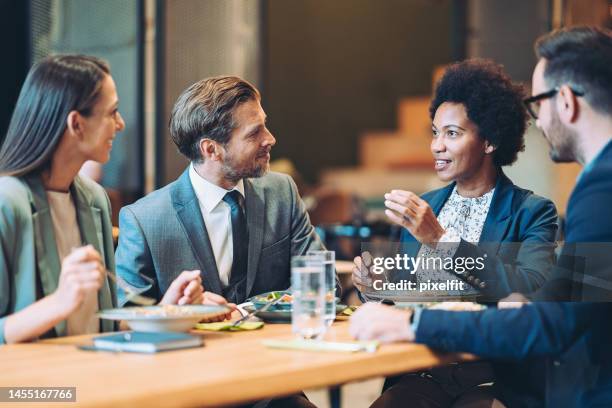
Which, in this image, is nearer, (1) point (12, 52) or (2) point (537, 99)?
(2) point (537, 99)

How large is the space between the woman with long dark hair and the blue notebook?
9 cm

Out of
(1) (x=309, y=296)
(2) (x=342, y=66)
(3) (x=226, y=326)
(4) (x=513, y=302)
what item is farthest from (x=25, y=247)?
(2) (x=342, y=66)

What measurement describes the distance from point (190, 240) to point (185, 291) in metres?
0.40

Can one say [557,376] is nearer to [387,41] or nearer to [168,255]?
[168,255]

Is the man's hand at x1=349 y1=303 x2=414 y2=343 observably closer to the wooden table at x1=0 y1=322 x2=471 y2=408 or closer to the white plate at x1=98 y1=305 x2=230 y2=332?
the wooden table at x1=0 y1=322 x2=471 y2=408

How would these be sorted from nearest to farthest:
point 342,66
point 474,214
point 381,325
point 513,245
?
1. point 381,325
2. point 513,245
3. point 474,214
4. point 342,66

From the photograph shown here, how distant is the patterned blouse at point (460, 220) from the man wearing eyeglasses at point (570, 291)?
2.08 ft

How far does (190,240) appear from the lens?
2332 millimetres

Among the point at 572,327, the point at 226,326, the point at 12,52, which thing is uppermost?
the point at 12,52

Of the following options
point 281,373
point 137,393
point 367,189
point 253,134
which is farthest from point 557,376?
point 367,189

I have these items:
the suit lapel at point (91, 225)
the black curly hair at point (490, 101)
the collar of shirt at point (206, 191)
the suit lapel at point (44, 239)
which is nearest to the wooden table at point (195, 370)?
the suit lapel at point (44, 239)

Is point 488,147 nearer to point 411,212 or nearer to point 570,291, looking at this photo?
point 411,212

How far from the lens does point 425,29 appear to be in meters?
12.2

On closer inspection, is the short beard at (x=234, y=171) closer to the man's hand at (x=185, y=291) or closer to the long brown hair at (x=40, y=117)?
the man's hand at (x=185, y=291)
